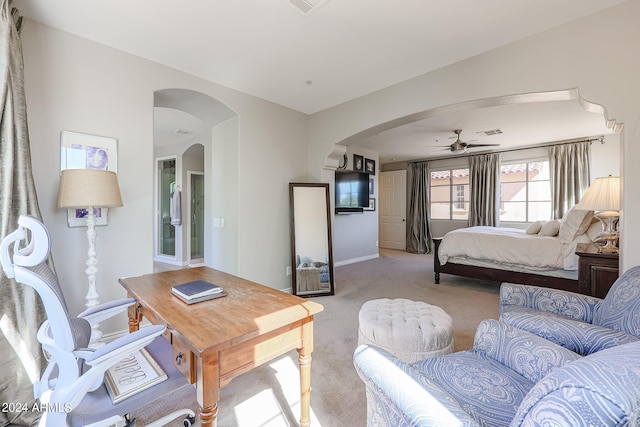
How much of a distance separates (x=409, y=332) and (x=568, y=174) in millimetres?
6129

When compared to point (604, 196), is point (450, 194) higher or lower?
higher

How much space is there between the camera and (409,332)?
1707 millimetres

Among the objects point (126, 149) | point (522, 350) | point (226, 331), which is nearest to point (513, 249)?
point (522, 350)

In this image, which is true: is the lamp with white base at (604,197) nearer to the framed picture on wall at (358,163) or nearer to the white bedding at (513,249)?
the white bedding at (513,249)

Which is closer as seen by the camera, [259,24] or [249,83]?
[259,24]

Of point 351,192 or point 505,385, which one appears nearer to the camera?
point 505,385

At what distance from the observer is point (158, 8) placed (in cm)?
197

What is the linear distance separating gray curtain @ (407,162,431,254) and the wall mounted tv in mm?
2336

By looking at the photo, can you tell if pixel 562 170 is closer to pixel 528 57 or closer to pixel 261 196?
pixel 528 57

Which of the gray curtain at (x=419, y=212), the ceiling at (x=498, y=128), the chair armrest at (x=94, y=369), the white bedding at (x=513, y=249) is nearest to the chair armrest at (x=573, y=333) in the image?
the chair armrest at (x=94, y=369)

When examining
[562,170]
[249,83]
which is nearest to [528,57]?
[249,83]

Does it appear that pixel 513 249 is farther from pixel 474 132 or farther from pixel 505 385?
pixel 505 385

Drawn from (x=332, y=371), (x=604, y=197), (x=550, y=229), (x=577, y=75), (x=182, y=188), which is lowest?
(x=332, y=371)

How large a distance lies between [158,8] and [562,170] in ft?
23.7
